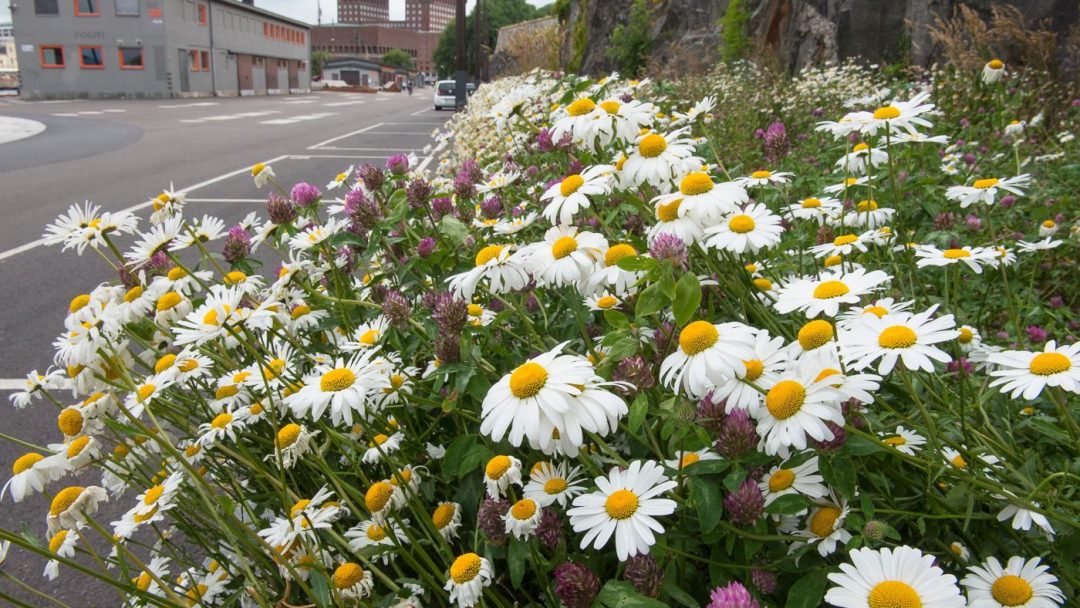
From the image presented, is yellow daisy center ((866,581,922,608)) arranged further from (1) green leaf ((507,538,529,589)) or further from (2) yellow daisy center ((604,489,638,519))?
(1) green leaf ((507,538,529,589))

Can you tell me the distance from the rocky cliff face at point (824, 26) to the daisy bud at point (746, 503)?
5.42m

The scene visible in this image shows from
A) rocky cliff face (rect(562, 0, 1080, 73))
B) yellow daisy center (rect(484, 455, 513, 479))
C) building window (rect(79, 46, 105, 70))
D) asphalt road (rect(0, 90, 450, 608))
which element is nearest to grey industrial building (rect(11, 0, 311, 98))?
building window (rect(79, 46, 105, 70))

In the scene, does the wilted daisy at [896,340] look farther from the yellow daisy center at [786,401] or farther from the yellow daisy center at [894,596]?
the yellow daisy center at [894,596]

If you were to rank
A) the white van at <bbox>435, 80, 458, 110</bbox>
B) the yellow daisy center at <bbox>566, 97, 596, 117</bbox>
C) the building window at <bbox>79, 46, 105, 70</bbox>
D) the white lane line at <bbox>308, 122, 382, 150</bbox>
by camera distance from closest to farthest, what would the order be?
the yellow daisy center at <bbox>566, 97, 596, 117</bbox>
the white lane line at <bbox>308, 122, 382, 150</bbox>
the white van at <bbox>435, 80, 458, 110</bbox>
the building window at <bbox>79, 46, 105, 70</bbox>

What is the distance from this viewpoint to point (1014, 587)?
1.00 meters

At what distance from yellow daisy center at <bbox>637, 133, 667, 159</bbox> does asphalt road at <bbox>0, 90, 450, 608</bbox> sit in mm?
1447

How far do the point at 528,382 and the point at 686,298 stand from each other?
26cm

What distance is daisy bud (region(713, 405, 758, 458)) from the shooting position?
109 centimetres

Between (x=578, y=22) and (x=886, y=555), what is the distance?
23718mm

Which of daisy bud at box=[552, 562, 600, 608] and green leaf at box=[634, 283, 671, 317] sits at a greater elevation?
green leaf at box=[634, 283, 671, 317]

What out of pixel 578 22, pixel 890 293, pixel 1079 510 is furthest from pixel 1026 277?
pixel 578 22

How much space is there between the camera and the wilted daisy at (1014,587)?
99 cm

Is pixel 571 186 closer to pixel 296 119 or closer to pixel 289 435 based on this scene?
pixel 289 435

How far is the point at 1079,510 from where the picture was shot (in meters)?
1.07
